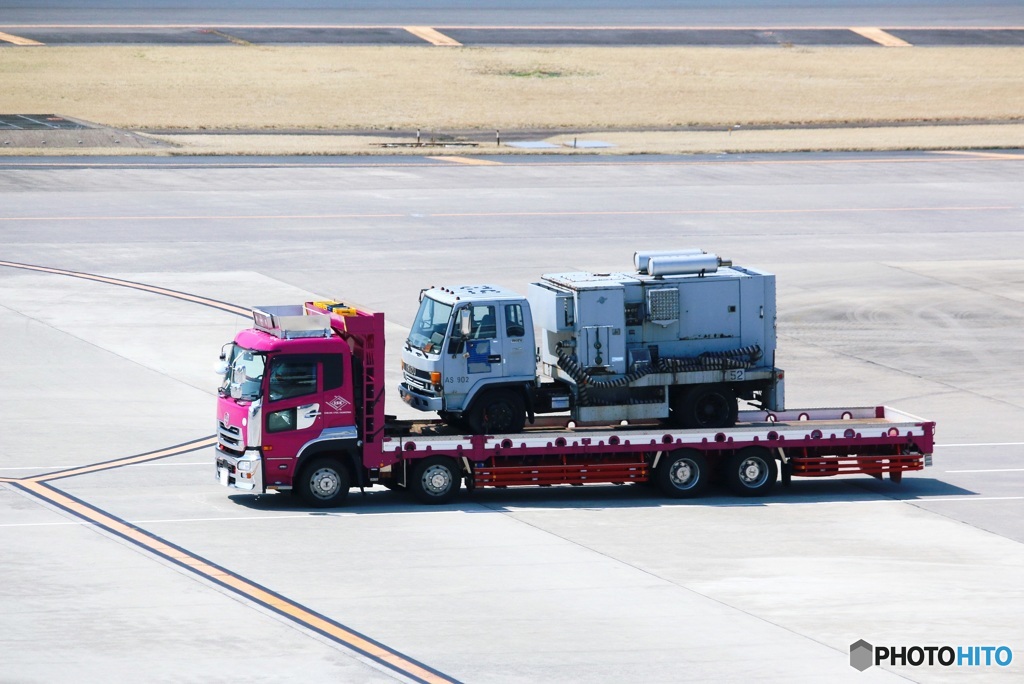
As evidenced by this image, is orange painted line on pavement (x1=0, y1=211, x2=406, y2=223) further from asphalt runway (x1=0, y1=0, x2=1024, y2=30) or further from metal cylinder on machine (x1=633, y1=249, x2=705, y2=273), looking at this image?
asphalt runway (x1=0, y1=0, x2=1024, y2=30)

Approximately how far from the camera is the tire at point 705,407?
101ft

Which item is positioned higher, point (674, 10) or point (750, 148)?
point (674, 10)

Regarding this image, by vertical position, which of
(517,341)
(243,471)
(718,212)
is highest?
(718,212)

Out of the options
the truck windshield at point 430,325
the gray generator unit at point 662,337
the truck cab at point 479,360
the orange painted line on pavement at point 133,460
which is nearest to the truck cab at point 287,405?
the truck cab at point 479,360

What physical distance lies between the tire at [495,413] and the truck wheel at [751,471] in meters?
4.49

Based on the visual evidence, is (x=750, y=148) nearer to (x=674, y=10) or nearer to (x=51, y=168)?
(x=51, y=168)

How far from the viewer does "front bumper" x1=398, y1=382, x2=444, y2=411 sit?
29672 mm

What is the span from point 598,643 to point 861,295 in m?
33.8

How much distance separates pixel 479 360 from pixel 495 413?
116cm

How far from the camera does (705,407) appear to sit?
31062 mm

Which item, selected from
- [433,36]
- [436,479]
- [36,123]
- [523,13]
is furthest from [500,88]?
[436,479]

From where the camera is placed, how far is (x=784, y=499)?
30.2 m

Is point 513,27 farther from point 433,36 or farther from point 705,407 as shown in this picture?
point 705,407

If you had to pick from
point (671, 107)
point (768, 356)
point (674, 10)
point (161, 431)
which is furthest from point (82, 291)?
point (674, 10)
